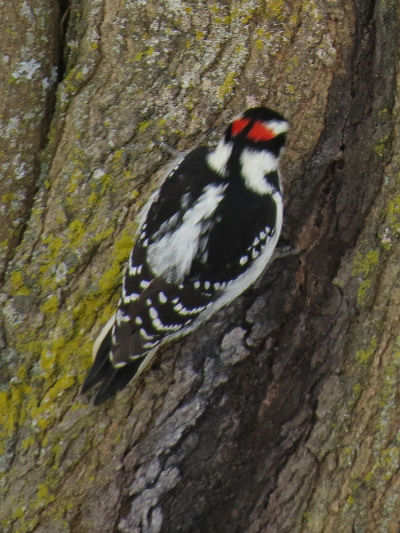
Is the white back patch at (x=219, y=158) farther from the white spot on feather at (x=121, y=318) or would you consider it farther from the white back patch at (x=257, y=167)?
the white spot on feather at (x=121, y=318)

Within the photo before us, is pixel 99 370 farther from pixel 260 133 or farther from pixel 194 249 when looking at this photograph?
pixel 260 133

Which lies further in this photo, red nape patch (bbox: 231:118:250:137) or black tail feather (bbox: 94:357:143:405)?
red nape patch (bbox: 231:118:250:137)

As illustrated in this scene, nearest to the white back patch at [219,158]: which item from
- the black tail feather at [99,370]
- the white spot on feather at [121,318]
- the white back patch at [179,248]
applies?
the white back patch at [179,248]

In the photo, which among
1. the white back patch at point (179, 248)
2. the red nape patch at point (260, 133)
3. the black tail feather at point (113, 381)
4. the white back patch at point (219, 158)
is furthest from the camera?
the white back patch at point (219, 158)

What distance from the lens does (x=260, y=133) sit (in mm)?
2979

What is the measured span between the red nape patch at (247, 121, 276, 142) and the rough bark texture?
138 millimetres

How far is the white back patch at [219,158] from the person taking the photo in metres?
3.08

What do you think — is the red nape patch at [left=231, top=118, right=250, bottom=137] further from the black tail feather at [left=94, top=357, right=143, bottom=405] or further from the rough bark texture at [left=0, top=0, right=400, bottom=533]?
the black tail feather at [left=94, top=357, right=143, bottom=405]

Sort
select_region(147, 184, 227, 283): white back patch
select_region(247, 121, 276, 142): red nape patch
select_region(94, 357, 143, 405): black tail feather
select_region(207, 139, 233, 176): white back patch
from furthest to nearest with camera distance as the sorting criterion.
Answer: select_region(207, 139, 233, 176): white back patch < select_region(247, 121, 276, 142): red nape patch < select_region(147, 184, 227, 283): white back patch < select_region(94, 357, 143, 405): black tail feather

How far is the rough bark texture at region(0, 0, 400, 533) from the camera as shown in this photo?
2.75 meters

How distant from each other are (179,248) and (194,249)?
0.06m

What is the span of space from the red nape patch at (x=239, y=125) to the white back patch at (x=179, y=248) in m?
0.32

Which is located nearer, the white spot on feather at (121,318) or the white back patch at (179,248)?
the white spot on feather at (121,318)

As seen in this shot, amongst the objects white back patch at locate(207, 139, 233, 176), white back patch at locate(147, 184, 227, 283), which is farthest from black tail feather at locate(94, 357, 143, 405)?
white back patch at locate(207, 139, 233, 176)
